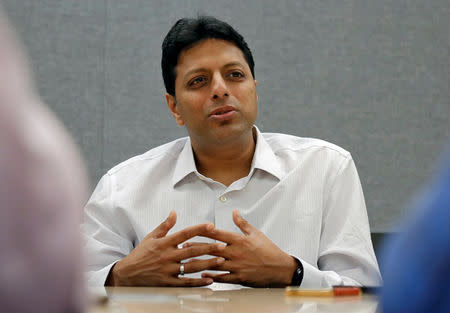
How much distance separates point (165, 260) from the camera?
1291mm

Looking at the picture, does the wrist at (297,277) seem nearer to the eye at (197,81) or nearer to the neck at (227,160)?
the neck at (227,160)

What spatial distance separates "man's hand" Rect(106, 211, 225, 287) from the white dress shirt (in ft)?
0.78

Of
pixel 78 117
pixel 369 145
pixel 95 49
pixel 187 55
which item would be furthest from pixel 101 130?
pixel 369 145

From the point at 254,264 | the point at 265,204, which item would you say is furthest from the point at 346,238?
the point at 254,264

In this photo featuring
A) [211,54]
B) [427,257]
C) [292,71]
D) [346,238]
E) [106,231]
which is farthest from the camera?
[292,71]

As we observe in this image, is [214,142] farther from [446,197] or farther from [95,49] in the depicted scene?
[446,197]

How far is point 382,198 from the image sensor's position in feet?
8.77

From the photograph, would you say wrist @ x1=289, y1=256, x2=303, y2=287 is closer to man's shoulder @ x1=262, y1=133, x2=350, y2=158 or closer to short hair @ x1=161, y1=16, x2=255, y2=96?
man's shoulder @ x1=262, y1=133, x2=350, y2=158

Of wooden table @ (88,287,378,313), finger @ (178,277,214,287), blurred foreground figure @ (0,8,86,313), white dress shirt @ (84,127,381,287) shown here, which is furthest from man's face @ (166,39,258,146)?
blurred foreground figure @ (0,8,86,313)

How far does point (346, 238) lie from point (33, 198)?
4.59ft

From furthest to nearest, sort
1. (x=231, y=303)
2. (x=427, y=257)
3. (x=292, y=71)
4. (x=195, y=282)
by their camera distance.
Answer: (x=292, y=71), (x=195, y=282), (x=231, y=303), (x=427, y=257)

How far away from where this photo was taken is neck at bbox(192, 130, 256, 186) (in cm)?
171

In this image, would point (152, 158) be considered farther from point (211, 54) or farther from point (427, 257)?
point (427, 257)

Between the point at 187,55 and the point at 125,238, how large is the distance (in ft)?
1.87
